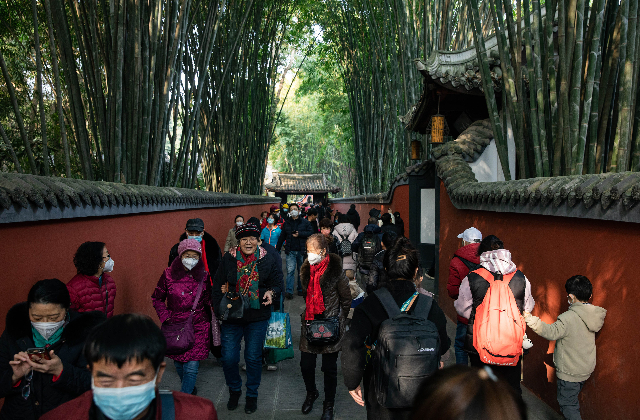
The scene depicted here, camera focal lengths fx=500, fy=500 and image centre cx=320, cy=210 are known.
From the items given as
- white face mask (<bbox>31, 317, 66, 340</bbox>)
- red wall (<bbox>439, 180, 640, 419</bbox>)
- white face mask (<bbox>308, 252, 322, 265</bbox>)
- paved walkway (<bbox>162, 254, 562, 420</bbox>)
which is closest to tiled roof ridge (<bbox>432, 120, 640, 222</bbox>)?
red wall (<bbox>439, 180, 640, 419</bbox>)

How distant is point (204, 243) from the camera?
3.94m

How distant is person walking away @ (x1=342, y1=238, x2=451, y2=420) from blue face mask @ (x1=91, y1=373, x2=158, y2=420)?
3.38ft

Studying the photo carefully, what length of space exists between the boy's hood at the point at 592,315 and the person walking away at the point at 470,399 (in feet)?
6.38

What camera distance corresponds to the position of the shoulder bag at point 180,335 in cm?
293

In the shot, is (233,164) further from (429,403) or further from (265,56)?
(429,403)

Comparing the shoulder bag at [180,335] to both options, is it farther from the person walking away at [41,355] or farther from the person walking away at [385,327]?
the person walking away at [385,327]

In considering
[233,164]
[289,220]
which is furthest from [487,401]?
[233,164]

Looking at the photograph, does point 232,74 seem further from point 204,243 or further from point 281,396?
point 281,396

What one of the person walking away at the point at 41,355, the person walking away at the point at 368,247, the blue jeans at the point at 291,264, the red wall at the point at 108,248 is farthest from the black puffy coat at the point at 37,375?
the blue jeans at the point at 291,264

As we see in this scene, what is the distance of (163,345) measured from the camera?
1201 millimetres

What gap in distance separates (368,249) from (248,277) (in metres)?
2.19

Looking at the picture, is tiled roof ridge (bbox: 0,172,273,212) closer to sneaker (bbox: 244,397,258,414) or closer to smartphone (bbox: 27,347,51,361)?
smartphone (bbox: 27,347,51,361)

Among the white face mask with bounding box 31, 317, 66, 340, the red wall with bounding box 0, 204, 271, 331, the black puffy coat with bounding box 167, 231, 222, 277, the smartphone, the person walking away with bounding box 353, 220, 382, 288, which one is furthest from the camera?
the person walking away with bounding box 353, 220, 382, 288

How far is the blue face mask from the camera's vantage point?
1.14 meters
